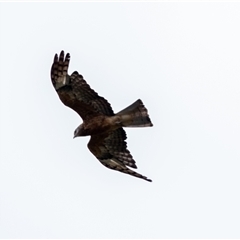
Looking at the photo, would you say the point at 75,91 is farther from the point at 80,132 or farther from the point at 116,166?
the point at 116,166

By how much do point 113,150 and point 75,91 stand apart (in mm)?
1554

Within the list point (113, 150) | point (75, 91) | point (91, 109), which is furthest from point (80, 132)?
point (113, 150)

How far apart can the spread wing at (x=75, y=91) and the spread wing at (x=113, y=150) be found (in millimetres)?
730

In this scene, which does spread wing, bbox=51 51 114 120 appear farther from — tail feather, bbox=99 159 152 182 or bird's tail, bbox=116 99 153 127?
tail feather, bbox=99 159 152 182

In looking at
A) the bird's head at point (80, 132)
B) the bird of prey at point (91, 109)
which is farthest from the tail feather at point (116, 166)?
the bird's head at point (80, 132)

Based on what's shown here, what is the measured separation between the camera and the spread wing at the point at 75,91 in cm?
2453

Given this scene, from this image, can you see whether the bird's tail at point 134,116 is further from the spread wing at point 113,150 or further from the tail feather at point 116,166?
the tail feather at point 116,166

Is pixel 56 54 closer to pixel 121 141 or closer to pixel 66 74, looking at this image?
pixel 66 74

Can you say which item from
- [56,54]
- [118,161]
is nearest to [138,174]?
[118,161]

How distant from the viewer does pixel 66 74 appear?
2462 centimetres

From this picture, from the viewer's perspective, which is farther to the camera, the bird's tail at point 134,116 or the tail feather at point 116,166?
the tail feather at point 116,166

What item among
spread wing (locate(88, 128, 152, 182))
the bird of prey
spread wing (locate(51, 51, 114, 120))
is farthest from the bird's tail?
spread wing (locate(88, 128, 152, 182))

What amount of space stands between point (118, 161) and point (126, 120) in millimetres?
1037

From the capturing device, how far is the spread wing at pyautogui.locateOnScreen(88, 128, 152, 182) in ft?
83.5
